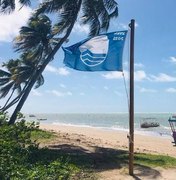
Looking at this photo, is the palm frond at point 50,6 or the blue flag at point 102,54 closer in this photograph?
the blue flag at point 102,54

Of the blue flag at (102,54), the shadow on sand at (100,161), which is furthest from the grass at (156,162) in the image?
the blue flag at (102,54)

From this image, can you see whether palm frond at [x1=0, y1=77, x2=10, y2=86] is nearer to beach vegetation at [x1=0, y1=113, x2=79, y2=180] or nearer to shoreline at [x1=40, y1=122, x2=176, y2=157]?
shoreline at [x1=40, y1=122, x2=176, y2=157]

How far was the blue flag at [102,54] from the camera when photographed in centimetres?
1208

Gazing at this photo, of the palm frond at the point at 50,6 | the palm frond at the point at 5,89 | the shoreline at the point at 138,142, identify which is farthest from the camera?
the palm frond at the point at 5,89

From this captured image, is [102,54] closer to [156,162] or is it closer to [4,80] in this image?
[156,162]

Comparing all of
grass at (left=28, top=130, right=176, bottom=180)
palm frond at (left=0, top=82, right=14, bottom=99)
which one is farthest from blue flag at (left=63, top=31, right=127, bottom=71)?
palm frond at (left=0, top=82, right=14, bottom=99)

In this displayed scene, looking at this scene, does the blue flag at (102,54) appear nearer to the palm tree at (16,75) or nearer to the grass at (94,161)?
the grass at (94,161)

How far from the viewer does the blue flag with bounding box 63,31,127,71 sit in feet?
39.6

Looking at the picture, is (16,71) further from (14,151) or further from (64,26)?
(14,151)

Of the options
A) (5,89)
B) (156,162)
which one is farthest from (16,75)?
(156,162)

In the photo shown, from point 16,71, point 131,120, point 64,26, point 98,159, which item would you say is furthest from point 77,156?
point 16,71

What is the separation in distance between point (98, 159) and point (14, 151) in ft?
19.7

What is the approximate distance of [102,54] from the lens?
12.1 m

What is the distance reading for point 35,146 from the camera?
995 centimetres
